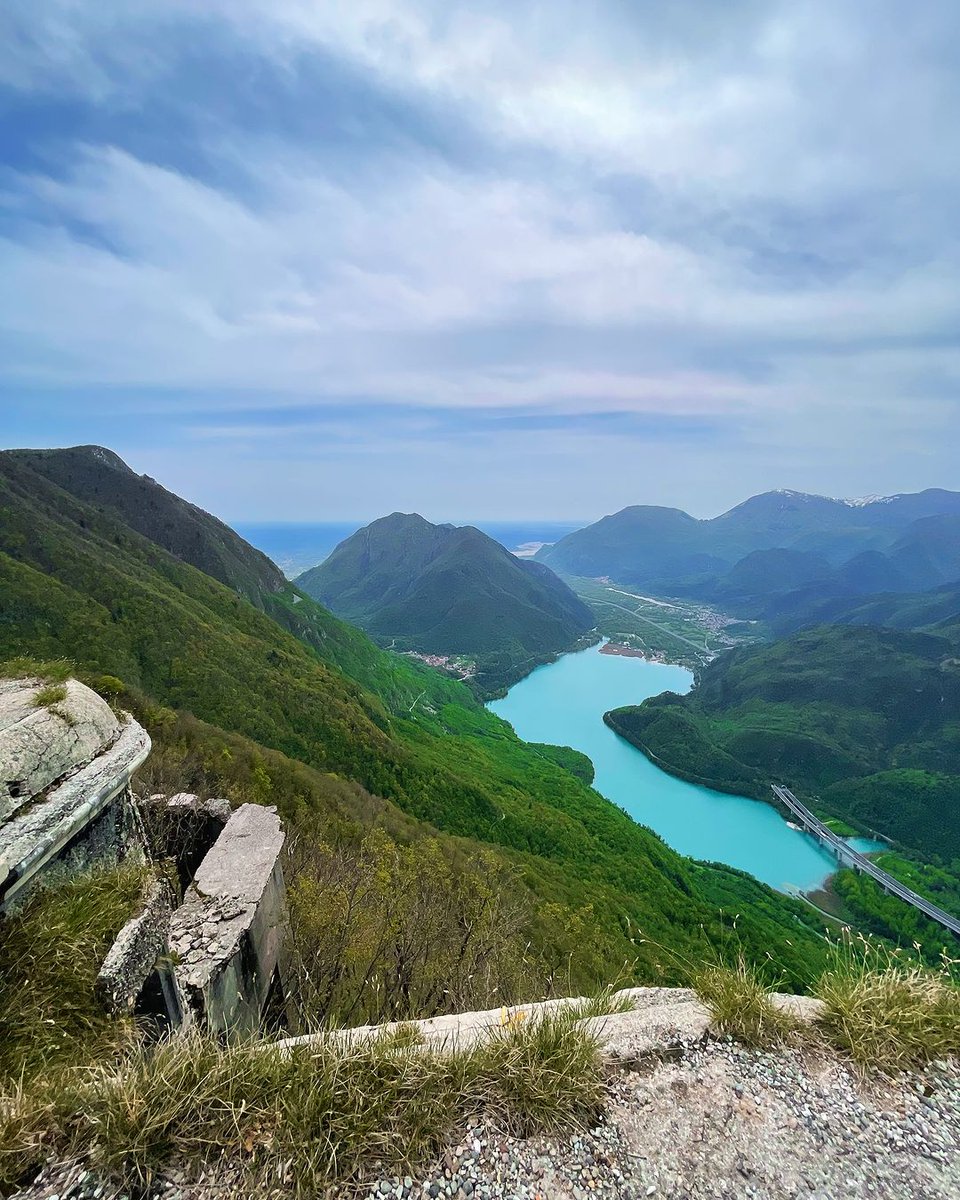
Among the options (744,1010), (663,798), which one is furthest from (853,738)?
(744,1010)

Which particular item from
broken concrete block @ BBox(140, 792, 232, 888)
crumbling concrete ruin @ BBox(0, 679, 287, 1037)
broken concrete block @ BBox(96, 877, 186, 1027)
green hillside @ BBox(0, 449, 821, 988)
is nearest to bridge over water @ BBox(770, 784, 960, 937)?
green hillside @ BBox(0, 449, 821, 988)

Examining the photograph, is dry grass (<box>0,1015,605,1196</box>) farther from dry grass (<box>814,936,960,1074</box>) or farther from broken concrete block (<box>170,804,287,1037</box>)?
dry grass (<box>814,936,960,1074</box>)

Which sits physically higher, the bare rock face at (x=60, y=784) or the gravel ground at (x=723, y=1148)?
the bare rock face at (x=60, y=784)

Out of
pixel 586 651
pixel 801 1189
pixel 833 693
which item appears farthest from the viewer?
pixel 586 651

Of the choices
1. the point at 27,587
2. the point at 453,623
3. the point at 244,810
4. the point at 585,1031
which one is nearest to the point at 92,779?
the point at 244,810

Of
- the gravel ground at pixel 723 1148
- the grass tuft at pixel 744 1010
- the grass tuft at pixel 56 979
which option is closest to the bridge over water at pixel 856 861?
the grass tuft at pixel 744 1010

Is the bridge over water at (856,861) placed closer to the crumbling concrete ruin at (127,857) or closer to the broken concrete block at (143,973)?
the crumbling concrete ruin at (127,857)

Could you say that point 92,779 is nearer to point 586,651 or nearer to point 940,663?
point 940,663
